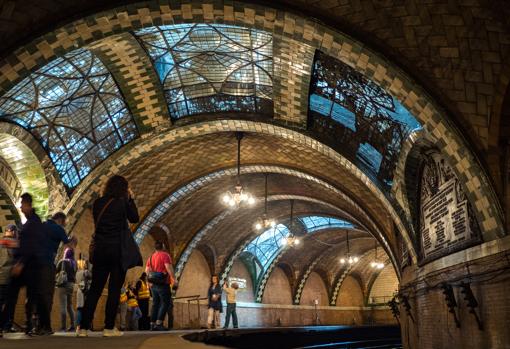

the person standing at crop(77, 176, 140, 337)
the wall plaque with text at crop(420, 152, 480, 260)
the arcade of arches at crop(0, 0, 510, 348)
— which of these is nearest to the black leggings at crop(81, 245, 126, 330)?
the person standing at crop(77, 176, 140, 337)

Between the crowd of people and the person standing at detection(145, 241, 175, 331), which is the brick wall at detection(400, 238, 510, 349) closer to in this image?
the person standing at detection(145, 241, 175, 331)

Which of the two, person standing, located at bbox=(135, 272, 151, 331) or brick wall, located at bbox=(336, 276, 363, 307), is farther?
brick wall, located at bbox=(336, 276, 363, 307)

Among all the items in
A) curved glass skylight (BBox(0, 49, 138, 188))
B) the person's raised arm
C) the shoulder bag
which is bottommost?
the shoulder bag

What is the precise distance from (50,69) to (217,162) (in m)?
5.49

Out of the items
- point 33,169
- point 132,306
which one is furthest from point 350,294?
point 33,169

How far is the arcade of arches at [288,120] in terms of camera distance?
6387mm

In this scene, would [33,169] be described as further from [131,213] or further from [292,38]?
[131,213]

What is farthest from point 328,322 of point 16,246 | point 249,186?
point 16,246

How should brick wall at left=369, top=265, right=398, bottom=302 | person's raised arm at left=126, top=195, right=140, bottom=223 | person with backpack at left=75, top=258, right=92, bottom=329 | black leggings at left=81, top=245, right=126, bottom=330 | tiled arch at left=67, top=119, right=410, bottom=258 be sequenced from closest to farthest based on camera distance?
black leggings at left=81, top=245, right=126, bottom=330 < person's raised arm at left=126, top=195, right=140, bottom=223 < person with backpack at left=75, top=258, right=92, bottom=329 < tiled arch at left=67, top=119, right=410, bottom=258 < brick wall at left=369, top=265, right=398, bottom=302

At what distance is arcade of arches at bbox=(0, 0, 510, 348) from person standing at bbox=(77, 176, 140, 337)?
10.7ft

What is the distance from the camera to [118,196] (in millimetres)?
4668

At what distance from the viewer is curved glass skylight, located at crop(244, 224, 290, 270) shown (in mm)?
21375

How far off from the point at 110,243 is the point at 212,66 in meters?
5.95

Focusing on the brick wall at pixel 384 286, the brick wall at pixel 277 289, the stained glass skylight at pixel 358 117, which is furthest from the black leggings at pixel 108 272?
the brick wall at pixel 384 286
